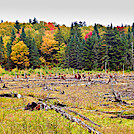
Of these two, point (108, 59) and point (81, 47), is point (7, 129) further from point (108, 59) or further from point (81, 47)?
point (81, 47)

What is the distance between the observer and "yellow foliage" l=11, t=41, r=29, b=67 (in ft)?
183

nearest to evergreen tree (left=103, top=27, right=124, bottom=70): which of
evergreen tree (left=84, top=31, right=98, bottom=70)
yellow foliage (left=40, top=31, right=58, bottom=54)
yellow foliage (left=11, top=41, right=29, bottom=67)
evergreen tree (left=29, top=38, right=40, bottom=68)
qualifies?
evergreen tree (left=84, top=31, right=98, bottom=70)

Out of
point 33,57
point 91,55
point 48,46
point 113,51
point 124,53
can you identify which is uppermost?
point 48,46

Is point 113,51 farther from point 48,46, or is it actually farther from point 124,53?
point 48,46

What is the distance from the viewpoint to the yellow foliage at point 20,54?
5566 centimetres

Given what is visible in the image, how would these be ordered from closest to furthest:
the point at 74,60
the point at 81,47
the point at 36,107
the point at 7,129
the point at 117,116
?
the point at 7,129, the point at 117,116, the point at 36,107, the point at 74,60, the point at 81,47

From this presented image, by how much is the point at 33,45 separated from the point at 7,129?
2136 inches

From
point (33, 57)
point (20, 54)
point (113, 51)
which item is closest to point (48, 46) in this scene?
point (33, 57)

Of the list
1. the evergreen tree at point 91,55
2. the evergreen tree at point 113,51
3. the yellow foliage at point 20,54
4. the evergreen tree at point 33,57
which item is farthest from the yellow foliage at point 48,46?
the evergreen tree at point 113,51

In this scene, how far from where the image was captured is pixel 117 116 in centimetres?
846

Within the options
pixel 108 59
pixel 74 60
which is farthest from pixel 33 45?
pixel 108 59

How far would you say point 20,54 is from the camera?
57.0 m

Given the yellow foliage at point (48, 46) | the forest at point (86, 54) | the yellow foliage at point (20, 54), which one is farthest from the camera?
the yellow foliage at point (48, 46)

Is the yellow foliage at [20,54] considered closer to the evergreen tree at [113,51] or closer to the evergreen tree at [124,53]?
the evergreen tree at [113,51]
